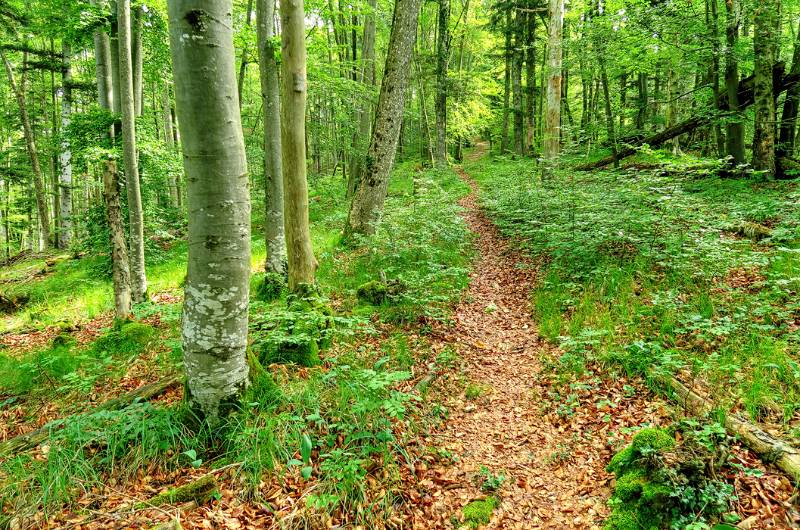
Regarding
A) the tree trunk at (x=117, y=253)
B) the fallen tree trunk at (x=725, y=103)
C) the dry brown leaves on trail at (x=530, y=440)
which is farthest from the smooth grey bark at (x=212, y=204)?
the fallen tree trunk at (x=725, y=103)

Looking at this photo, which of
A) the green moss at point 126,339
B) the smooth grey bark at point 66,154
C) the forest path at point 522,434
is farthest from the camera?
the smooth grey bark at point 66,154

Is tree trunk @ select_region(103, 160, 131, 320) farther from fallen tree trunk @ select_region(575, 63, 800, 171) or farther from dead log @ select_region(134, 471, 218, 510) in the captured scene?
fallen tree trunk @ select_region(575, 63, 800, 171)

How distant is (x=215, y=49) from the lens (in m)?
2.67

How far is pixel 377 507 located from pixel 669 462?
210 cm

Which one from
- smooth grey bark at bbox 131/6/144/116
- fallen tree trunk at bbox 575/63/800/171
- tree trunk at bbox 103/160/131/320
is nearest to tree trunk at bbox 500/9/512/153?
fallen tree trunk at bbox 575/63/800/171

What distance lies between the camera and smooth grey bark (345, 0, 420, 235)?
28.7 ft

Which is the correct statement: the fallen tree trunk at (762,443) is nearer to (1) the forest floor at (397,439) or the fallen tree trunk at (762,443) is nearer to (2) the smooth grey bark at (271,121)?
(1) the forest floor at (397,439)

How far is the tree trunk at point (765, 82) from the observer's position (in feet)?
28.3

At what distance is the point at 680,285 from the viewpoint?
5.60 meters

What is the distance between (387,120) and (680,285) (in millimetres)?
6482

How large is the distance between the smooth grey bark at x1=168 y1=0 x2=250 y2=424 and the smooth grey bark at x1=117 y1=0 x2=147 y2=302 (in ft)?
15.0

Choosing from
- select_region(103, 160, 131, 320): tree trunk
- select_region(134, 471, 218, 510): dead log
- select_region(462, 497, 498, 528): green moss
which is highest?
select_region(103, 160, 131, 320): tree trunk

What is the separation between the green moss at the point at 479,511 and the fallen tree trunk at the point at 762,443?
6.43 ft

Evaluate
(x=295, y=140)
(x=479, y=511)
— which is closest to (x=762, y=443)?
(x=479, y=511)
